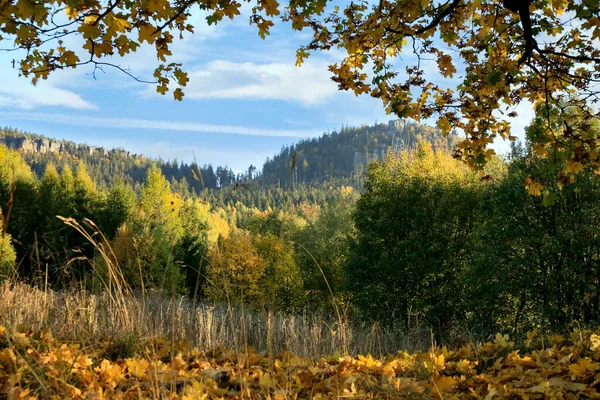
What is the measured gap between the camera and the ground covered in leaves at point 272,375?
2.72 meters

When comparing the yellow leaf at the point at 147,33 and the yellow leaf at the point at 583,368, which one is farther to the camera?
the yellow leaf at the point at 147,33

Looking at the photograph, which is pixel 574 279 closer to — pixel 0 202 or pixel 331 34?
pixel 331 34

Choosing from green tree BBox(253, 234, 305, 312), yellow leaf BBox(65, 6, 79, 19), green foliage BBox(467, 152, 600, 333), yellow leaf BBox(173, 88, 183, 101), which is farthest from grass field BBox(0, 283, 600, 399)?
green tree BBox(253, 234, 305, 312)

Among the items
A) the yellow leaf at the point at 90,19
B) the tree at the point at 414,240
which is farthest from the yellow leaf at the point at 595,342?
the tree at the point at 414,240

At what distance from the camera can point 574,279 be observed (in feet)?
49.0

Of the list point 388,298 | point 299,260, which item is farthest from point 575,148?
point 299,260

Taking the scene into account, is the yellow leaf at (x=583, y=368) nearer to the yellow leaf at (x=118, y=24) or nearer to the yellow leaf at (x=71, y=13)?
the yellow leaf at (x=118, y=24)

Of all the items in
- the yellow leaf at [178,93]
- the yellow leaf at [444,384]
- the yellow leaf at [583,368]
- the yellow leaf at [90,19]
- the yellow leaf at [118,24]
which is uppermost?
the yellow leaf at [90,19]

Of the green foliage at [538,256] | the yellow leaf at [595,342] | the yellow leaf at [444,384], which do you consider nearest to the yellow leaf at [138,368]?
the yellow leaf at [444,384]

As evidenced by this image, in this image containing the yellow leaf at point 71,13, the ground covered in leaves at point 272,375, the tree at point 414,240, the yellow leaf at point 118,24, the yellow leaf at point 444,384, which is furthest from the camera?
the tree at point 414,240

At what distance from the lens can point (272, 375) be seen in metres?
2.82

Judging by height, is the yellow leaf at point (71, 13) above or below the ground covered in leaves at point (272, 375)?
above

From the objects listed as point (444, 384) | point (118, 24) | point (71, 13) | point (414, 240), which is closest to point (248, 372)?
point (444, 384)

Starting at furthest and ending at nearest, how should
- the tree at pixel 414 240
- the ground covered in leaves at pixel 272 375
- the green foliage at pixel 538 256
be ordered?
the tree at pixel 414 240 → the green foliage at pixel 538 256 → the ground covered in leaves at pixel 272 375
